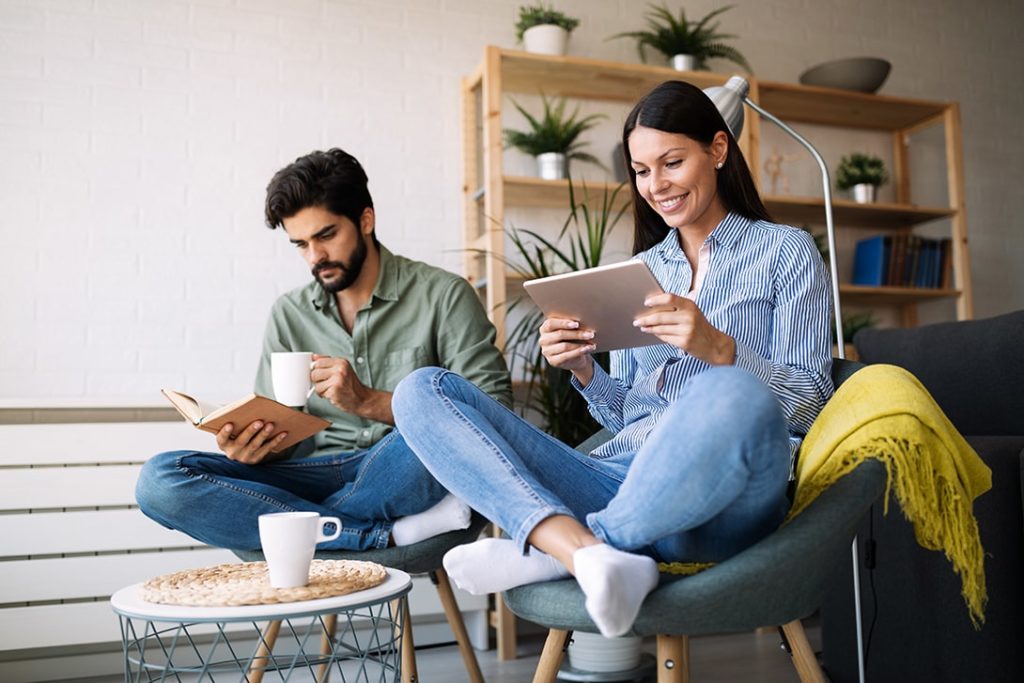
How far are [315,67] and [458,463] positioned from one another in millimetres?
2324

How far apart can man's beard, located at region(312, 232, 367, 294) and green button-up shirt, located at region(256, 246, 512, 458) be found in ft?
0.17

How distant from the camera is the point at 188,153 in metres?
3.09

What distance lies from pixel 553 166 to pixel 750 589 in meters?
2.36

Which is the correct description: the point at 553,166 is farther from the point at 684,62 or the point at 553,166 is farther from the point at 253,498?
the point at 253,498

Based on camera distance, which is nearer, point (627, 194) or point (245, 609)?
point (245, 609)

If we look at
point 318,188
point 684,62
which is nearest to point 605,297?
point 318,188

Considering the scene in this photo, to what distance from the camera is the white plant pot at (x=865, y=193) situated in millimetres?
3832

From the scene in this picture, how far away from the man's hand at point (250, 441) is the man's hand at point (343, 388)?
12cm

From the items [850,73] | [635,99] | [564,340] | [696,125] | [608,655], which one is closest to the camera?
[564,340]

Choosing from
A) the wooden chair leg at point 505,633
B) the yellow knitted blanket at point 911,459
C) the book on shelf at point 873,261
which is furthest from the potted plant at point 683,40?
the yellow knitted blanket at point 911,459

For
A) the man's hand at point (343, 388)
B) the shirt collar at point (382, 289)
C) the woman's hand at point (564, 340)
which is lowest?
the man's hand at point (343, 388)

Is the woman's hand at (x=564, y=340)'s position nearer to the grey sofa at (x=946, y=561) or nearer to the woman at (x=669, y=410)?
the woman at (x=669, y=410)

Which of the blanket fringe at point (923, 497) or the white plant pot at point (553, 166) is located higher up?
the white plant pot at point (553, 166)

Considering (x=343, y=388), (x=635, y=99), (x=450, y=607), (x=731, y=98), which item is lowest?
(x=450, y=607)
